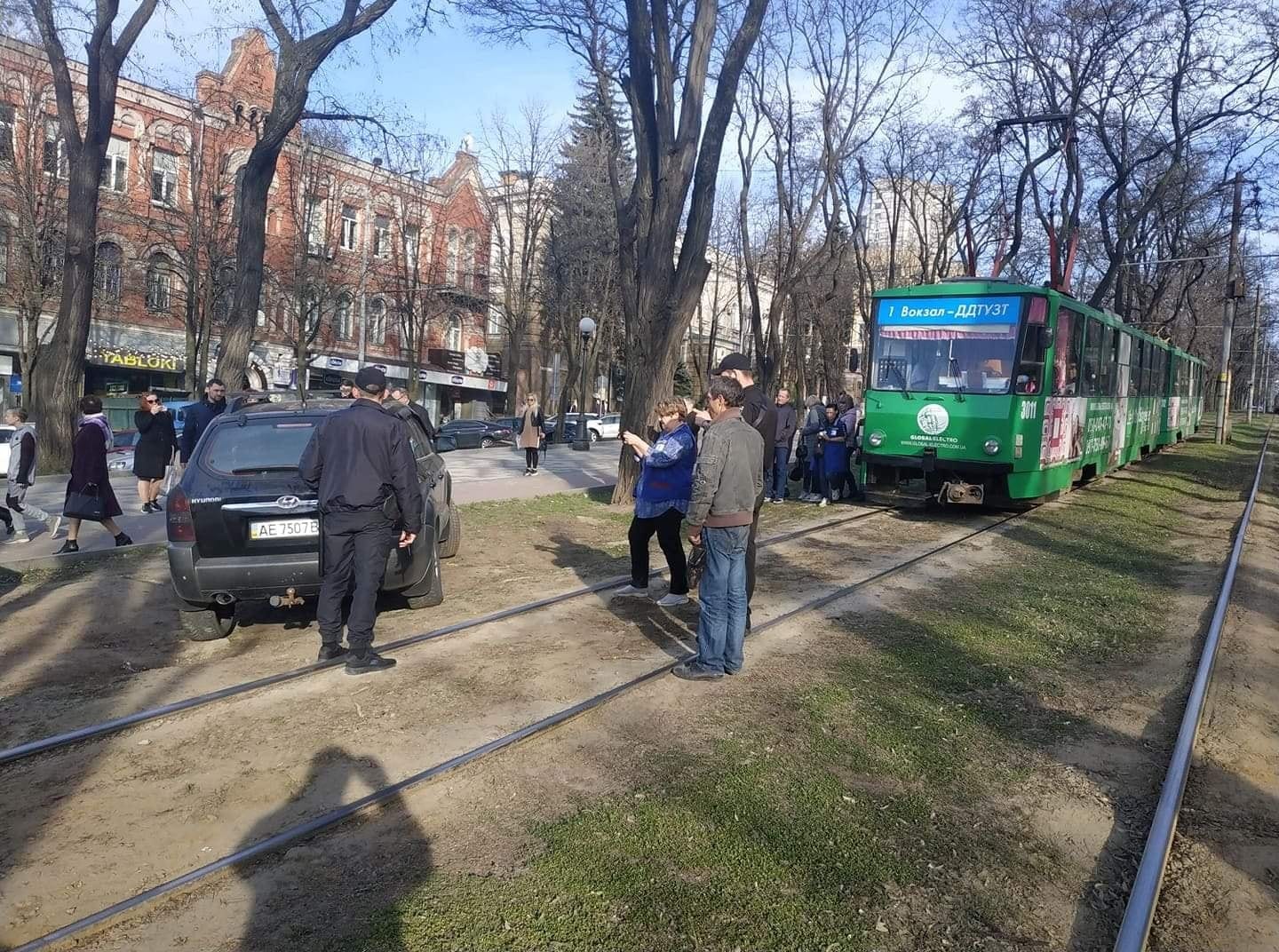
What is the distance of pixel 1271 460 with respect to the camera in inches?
1112

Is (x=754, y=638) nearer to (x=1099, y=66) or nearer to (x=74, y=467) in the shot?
(x=74, y=467)

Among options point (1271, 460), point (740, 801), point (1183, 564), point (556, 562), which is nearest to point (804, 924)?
point (740, 801)

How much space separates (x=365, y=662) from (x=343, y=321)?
123ft

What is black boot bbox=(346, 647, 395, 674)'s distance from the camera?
596 centimetres

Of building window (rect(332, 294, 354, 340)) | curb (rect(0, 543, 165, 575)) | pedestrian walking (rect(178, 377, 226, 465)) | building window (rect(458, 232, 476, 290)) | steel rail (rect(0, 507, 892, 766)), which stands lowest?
curb (rect(0, 543, 165, 575))

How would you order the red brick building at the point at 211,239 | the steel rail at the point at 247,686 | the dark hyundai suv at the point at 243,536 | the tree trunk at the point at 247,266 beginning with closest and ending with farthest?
the steel rail at the point at 247,686 < the dark hyundai suv at the point at 243,536 < the tree trunk at the point at 247,266 < the red brick building at the point at 211,239

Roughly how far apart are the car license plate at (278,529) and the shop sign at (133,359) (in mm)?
28547

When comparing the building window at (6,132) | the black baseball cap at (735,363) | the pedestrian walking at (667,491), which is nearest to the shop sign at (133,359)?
the building window at (6,132)

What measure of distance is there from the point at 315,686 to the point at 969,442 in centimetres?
957

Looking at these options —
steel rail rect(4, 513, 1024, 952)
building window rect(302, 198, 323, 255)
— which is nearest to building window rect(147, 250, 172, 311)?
building window rect(302, 198, 323, 255)

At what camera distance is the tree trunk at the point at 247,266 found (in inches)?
602

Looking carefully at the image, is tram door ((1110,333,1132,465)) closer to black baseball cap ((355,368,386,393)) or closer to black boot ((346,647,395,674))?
black baseball cap ((355,368,386,393))

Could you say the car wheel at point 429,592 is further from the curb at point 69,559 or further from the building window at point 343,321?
the building window at point 343,321

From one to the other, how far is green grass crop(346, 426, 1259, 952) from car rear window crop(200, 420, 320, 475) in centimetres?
386
